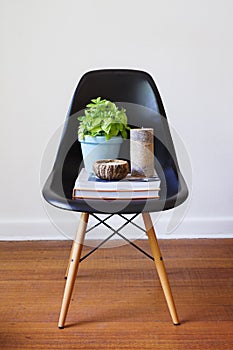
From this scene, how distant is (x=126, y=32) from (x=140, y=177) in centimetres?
96

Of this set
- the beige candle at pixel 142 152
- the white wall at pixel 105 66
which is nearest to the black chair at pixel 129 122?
the beige candle at pixel 142 152

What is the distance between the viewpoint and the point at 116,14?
97.3 inches

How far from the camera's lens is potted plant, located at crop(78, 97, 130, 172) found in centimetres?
184

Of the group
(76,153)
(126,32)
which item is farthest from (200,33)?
(76,153)

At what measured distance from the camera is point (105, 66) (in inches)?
99.3

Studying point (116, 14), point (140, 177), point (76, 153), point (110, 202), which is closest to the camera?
point (110, 202)

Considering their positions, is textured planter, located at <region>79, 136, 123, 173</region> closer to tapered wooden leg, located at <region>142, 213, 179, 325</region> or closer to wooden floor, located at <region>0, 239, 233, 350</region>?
tapered wooden leg, located at <region>142, 213, 179, 325</region>

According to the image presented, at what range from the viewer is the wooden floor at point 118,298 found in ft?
5.73

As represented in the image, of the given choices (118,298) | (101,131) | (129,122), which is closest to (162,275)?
(118,298)

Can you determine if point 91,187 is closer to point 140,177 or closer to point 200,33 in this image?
point 140,177

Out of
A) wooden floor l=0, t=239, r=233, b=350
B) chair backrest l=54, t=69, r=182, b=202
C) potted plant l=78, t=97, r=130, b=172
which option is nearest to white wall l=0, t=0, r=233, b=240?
wooden floor l=0, t=239, r=233, b=350

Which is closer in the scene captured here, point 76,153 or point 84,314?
point 84,314

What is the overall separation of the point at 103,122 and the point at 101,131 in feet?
0.11

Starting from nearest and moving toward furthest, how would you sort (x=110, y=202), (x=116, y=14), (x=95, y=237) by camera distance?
(x=110, y=202)
(x=116, y=14)
(x=95, y=237)
